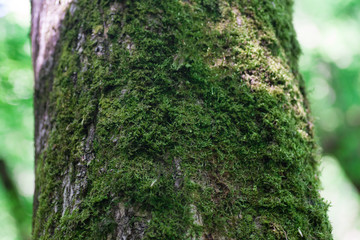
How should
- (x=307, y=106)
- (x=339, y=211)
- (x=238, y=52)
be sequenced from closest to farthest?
(x=238, y=52)
(x=307, y=106)
(x=339, y=211)

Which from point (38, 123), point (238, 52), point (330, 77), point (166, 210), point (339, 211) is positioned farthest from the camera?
point (339, 211)

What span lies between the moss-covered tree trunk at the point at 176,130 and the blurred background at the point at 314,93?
658 cm

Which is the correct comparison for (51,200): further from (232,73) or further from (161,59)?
(232,73)

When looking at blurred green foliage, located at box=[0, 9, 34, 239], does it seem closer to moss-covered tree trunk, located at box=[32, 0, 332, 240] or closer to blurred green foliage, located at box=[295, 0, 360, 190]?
moss-covered tree trunk, located at box=[32, 0, 332, 240]

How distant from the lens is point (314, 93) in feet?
27.2

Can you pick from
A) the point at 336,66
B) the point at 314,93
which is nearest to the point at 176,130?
the point at 314,93

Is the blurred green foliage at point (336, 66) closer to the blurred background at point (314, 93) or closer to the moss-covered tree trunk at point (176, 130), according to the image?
the blurred background at point (314, 93)

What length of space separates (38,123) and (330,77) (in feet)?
46.5

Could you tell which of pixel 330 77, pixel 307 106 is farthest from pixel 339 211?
pixel 307 106

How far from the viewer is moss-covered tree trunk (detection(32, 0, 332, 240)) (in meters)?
1.22

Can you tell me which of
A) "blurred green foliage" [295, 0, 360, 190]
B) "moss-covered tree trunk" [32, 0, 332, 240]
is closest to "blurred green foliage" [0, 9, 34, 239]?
"moss-covered tree trunk" [32, 0, 332, 240]

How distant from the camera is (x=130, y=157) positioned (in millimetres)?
1286

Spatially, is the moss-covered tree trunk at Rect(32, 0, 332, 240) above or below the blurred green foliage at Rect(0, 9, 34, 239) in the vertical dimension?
above

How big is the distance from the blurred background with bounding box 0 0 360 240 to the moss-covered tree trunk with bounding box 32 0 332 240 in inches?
259
